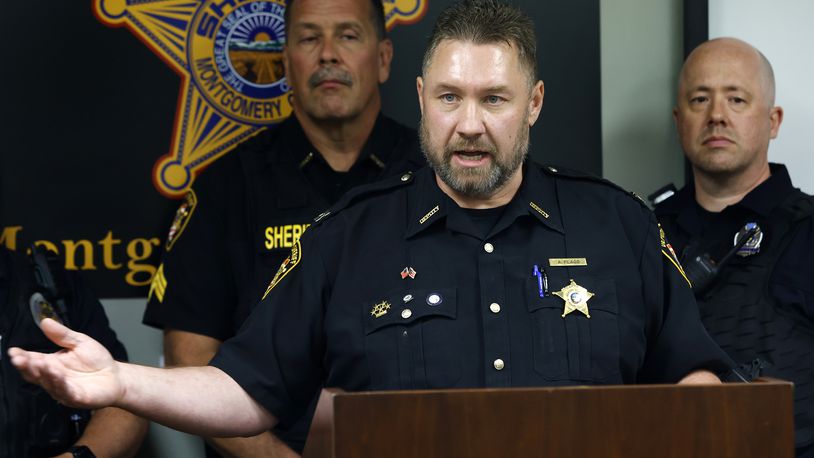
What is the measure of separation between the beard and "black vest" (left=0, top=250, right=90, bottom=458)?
1.41 metres

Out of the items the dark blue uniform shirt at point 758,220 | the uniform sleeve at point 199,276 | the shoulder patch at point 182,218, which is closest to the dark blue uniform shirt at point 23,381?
the uniform sleeve at point 199,276

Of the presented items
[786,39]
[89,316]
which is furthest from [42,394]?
[786,39]

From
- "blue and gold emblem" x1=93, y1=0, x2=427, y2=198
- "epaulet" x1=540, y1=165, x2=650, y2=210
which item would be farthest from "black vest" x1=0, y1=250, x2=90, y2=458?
"epaulet" x1=540, y1=165, x2=650, y2=210

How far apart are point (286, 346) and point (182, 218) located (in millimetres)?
1223

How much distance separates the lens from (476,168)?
237 cm

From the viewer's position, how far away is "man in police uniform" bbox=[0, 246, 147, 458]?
307cm

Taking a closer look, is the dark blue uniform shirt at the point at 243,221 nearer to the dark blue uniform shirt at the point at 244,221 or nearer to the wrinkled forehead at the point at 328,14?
the dark blue uniform shirt at the point at 244,221

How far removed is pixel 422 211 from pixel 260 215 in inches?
41.5

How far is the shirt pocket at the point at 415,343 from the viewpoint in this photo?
2.27 m

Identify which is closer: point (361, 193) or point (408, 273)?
point (408, 273)

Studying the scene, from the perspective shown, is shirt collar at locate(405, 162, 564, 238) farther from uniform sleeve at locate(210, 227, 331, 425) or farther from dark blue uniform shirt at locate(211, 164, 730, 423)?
uniform sleeve at locate(210, 227, 331, 425)

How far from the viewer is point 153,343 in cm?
372

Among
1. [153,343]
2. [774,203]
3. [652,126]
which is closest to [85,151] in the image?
[153,343]

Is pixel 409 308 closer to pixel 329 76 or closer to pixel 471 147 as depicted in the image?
pixel 471 147
